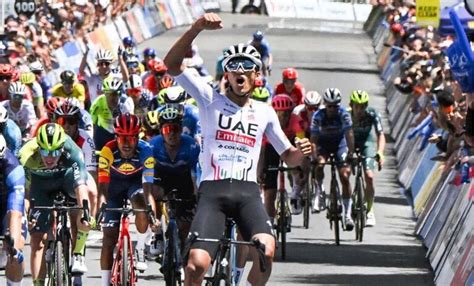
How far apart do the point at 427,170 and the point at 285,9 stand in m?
51.9

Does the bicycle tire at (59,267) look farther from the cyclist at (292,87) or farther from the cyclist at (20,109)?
the cyclist at (292,87)

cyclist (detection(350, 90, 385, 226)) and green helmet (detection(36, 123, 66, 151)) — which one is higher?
green helmet (detection(36, 123, 66, 151))

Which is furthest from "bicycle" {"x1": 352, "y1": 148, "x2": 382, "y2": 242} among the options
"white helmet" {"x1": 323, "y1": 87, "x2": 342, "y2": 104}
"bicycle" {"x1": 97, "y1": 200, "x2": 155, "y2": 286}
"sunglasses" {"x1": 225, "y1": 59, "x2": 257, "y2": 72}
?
"sunglasses" {"x1": 225, "y1": 59, "x2": 257, "y2": 72}

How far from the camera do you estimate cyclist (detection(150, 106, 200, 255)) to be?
53.4ft

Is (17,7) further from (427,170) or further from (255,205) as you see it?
(255,205)

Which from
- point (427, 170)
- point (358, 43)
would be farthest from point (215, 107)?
point (358, 43)

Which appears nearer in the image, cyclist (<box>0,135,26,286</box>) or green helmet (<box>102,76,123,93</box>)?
cyclist (<box>0,135,26,286</box>)

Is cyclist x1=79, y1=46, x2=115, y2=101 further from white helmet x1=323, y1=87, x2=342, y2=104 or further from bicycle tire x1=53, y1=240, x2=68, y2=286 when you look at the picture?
bicycle tire x1=53, y1=240, x2=68, y2=286

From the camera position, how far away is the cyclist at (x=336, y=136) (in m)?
22.2

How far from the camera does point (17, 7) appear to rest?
3378 cm

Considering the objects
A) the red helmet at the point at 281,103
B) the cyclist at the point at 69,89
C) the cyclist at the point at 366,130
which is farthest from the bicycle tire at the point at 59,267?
the cyclist at the point at 69,89

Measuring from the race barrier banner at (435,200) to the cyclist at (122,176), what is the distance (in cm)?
278

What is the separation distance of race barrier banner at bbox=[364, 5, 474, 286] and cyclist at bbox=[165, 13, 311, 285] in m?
2.18

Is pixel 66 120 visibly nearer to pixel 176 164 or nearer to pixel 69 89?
pixel 176 164
